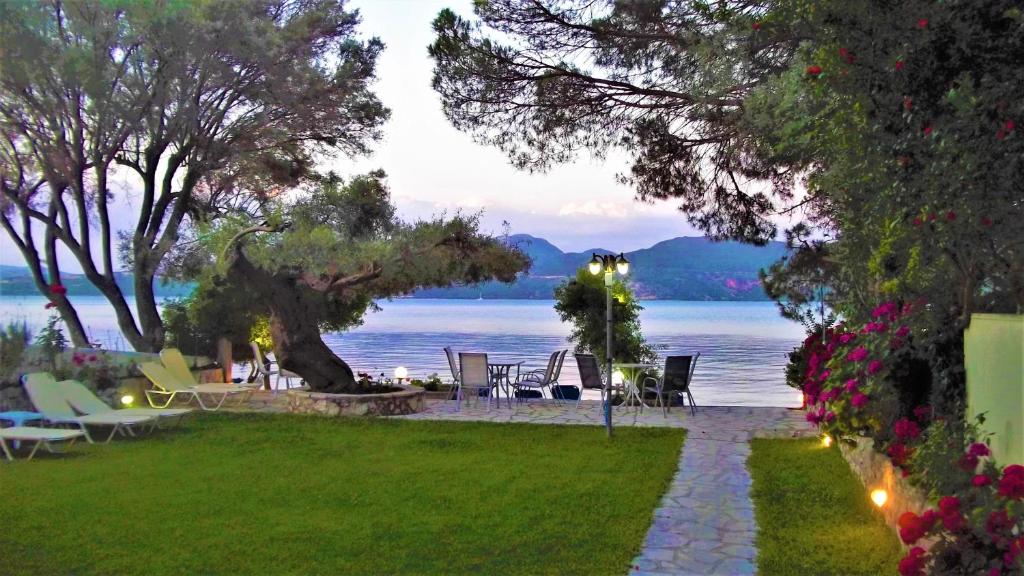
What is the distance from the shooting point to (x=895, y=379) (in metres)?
5.01

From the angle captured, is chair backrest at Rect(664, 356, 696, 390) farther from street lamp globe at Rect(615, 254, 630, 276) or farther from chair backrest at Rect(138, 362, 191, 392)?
chair backrest at Rect(138, 362, 191, 392)

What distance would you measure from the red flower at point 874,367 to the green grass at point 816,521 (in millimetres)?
987

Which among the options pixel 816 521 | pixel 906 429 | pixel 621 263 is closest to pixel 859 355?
pixel 906 429

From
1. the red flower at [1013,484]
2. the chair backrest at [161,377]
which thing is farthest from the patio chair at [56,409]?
the red flower at [1013,484]

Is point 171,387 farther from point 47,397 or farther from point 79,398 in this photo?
point 47,397

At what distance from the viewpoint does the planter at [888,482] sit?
4.40 m

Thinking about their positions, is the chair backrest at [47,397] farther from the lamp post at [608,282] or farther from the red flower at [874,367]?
the red flower at [874,367]

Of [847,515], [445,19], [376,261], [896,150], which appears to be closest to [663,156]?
[445,19]

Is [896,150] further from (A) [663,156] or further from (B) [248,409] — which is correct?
(B) [248,409]

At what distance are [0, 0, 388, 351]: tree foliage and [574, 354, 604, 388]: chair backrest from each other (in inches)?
252

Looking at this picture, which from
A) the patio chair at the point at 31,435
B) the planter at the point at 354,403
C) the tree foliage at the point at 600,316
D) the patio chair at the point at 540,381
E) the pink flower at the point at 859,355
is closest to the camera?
the pink flower at the point at 859,355

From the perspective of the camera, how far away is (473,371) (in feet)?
37.4

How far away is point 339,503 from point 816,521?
3.13 meters

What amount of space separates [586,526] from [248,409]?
23.7 ft
